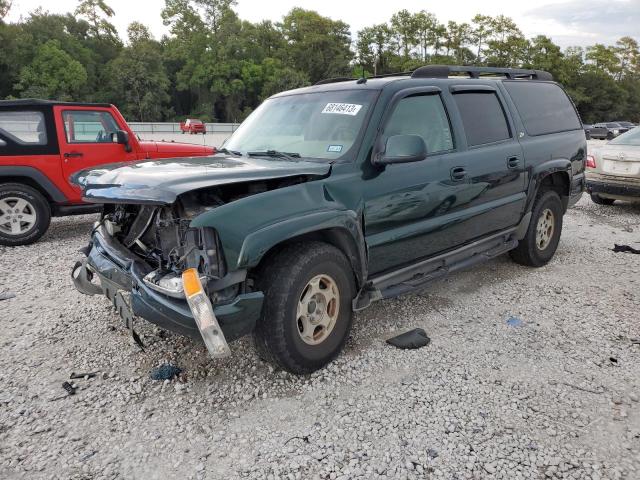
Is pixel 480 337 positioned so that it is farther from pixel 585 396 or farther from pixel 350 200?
pixel 350 200

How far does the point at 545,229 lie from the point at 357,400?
11.6 feet

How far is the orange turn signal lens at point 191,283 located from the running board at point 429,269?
120 centimetres

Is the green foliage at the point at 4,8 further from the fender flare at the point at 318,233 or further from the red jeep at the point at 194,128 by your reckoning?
the fender flare at the point at 318,233

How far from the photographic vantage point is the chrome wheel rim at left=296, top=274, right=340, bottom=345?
10.1 ft

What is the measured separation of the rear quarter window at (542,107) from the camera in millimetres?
4930

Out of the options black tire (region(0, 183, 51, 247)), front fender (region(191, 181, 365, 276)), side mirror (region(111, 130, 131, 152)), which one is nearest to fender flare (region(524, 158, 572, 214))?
front fender (region(191, 181, 365, 276))

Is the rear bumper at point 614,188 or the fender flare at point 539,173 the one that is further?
the rear bumper at point 614,188

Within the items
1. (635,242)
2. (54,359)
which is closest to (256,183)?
(54,359)

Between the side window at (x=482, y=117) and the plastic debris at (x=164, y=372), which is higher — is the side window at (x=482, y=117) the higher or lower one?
the higher one

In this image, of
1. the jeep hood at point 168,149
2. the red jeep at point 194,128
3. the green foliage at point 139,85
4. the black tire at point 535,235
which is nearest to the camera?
the black tire at point 535,235

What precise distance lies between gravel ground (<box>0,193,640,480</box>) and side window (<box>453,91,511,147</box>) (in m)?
1.51

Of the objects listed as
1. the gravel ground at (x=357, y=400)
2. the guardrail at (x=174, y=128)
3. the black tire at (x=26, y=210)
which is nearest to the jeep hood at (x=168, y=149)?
the black tire at (x=26, y=210)

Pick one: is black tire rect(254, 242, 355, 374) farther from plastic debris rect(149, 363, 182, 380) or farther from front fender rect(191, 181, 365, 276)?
plastic debris rect(149, 363, 182, 380)

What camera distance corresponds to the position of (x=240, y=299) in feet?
8.79
